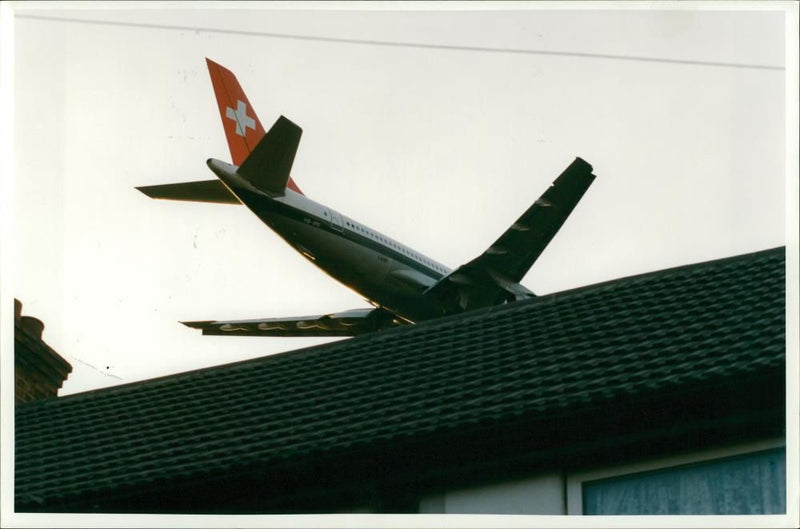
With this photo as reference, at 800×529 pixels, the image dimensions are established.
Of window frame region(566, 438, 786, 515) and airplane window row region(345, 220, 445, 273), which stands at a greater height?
airplane window row region(345, 220, 445, 273)

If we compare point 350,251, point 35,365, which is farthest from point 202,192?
point 35,365

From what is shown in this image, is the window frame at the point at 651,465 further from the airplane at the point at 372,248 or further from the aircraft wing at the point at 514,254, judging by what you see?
the aircraft wing at the point at 514,254

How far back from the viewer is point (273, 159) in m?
21.8

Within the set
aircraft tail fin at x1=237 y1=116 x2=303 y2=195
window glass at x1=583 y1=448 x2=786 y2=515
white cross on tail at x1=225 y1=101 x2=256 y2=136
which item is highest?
white cross on tail at x1=225 y1=101 x2=256 y2=136

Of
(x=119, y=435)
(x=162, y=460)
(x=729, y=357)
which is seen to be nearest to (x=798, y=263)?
(x=729, y=357)

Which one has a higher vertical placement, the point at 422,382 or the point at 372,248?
the point at 372,248

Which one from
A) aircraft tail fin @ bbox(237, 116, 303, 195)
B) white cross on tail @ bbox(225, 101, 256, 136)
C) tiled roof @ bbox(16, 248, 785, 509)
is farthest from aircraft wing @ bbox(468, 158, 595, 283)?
tiled roof @ bbox(16, 248, 785, 509)

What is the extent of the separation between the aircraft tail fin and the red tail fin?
129 inches

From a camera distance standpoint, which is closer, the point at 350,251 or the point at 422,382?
the point at 422,382

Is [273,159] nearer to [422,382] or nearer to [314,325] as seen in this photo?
[314,325]

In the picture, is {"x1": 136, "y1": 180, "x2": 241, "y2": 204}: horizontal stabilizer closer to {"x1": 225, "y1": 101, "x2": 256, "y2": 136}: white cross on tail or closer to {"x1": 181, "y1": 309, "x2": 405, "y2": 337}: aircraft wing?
{"x1": 181, "y1": 309, "x2": 405, "y2": 337}: aircraft wing

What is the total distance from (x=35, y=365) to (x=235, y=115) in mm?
11113

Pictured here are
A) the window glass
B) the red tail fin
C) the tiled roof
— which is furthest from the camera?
the red tail fin

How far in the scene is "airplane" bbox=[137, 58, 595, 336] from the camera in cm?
2217
